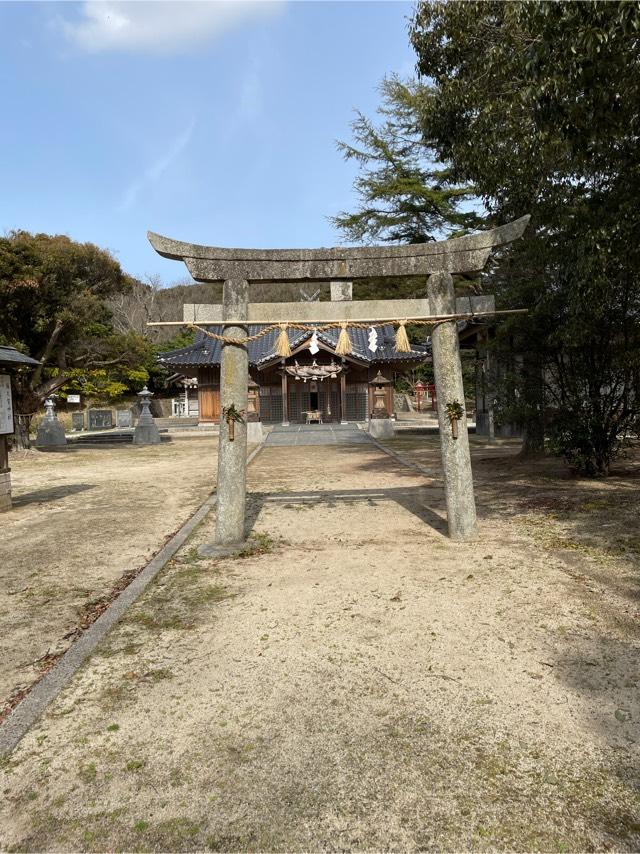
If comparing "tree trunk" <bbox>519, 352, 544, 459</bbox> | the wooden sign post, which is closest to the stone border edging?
the wooden sign post

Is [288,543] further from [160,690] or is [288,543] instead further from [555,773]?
[555,773]

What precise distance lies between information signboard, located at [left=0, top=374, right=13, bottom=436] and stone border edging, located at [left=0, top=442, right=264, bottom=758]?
507 centimetres

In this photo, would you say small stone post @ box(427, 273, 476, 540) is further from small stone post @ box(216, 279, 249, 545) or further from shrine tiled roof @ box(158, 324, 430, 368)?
shrine tiled roof @ box(158, 324, 430, 368)

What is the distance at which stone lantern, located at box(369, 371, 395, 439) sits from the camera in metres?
20.8

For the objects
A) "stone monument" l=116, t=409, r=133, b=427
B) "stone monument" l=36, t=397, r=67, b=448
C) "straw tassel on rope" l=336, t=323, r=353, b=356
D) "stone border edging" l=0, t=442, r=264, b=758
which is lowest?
"stone border edging" l=0, t=442, r=264, b=758

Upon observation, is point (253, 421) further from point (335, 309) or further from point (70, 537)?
point (335, 309)

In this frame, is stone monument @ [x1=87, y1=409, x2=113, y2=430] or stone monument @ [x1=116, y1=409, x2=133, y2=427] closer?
stone monument @ [x1=87, y1=409, x2=113, y2=430]

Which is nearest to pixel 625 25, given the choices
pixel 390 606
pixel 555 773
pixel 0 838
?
pixel 390 606

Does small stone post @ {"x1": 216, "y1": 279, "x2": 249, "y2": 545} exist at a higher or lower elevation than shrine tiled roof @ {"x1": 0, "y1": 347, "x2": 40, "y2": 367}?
lower

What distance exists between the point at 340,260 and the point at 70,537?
189 inches

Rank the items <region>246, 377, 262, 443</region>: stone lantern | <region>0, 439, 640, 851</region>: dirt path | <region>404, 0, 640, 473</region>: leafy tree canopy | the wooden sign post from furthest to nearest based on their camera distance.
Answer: <region>246, 377, 262, 443</region>: stone lantern, the wooden sign post, <region>404, 0, 640, 473</region>: leafy tree canopy, <region>0, 439, 640, 851</region>: dirt path

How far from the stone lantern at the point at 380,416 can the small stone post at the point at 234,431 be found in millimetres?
14987

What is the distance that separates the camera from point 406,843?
1.95 metres

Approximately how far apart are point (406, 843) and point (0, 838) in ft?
5.20
